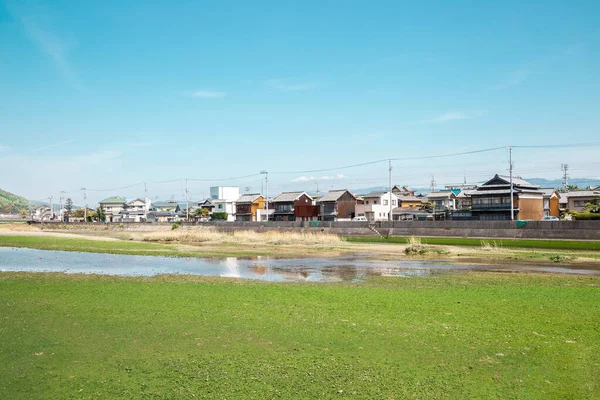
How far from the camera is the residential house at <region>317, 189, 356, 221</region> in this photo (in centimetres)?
8700

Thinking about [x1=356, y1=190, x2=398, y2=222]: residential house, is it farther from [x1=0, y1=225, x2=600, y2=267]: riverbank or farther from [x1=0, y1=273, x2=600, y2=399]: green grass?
[x1=0, y1=273, x2=600, y2=399]: green grass

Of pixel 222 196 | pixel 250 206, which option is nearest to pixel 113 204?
pixel 222 196

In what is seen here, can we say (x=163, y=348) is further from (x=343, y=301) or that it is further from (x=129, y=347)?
(x=343, y=301)

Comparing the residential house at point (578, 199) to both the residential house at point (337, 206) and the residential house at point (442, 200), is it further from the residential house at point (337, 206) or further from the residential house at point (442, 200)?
the residential house at point (337, 206)

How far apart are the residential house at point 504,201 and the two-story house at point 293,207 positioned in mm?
32443

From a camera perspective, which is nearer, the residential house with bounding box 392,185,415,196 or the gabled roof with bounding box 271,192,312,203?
the gabled roof with bounding box 271,192,312,203

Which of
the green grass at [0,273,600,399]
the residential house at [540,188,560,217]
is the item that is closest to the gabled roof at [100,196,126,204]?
the residential house at [540,188,560,217]

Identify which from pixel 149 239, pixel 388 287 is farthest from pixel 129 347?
pixel 149 239

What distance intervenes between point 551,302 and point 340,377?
8.92m

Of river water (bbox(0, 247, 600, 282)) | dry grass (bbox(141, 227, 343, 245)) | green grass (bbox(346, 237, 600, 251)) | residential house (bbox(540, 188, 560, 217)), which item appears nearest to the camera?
river water (bbox(0, 247, 600, 282))

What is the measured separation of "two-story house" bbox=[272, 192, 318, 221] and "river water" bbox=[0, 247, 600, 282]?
57913 millimetres

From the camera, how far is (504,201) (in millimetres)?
64625

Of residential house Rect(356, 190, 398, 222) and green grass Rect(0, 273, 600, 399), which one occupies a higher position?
residential house Rect(356, 190, 398, 222)

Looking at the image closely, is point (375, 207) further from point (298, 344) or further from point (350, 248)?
point (298, 344)
